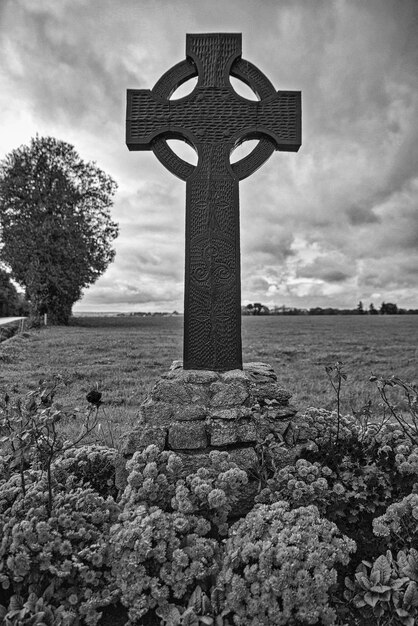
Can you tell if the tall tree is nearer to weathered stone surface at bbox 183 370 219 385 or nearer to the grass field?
the grass field

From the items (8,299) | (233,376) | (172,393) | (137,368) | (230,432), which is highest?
(8,299)

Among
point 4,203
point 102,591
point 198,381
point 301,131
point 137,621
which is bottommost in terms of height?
point 137,621

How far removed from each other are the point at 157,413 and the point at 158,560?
1.05 m

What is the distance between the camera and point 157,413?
286cm

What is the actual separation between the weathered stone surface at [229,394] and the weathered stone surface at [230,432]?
14cm

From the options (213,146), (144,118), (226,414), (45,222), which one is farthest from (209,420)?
(45,222)

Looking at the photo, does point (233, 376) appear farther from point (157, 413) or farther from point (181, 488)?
point (181, 488)

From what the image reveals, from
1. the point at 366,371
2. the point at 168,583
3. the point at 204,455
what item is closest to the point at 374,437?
the point at 204,455

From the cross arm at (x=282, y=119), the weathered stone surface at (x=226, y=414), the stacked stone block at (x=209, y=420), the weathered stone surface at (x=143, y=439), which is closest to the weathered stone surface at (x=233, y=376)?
the stacked stone block at (x=209, y=420)

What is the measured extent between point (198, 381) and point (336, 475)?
108 centimetres

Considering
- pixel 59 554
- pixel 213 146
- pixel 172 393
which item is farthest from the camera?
pixel 213 146

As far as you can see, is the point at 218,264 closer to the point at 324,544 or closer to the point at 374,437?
the point at 374,437

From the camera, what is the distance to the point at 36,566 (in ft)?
6.61

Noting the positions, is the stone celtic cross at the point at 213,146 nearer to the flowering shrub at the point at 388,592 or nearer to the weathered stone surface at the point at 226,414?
the weathered stone surface at the point at 226,414
